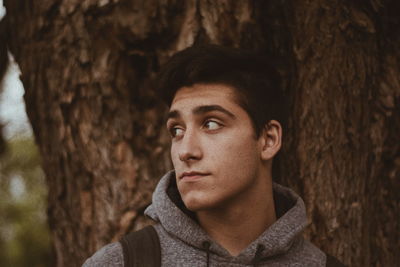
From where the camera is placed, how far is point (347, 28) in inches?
137

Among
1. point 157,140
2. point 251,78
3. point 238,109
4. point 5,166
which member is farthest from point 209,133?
point 5,166

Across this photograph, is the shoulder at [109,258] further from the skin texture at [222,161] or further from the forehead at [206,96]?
the forehead at [206,96]

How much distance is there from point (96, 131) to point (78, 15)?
2.41 ft

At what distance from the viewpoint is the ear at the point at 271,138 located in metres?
2.91

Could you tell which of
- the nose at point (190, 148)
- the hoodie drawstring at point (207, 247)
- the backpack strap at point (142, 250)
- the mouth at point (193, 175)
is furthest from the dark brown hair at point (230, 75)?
the backpack strap at point (142, 250)

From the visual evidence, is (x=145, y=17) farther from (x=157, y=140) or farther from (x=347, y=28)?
(x=347, y=28)

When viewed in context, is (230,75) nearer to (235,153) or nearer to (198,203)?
(235,153)

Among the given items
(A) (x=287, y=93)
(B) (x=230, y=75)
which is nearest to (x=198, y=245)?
(B) (x=230, y=75)

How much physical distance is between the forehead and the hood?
18.6 inches

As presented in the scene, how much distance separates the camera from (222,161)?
2662 millimetres

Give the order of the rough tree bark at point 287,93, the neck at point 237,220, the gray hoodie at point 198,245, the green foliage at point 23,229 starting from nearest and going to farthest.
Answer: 1. the gray hoodie at point 198,245
2. the neck at point 237,220
3. the rough tree bark at point 287,93
4. the green foliage at point 23,229

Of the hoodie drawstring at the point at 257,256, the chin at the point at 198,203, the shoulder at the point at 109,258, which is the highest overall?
the chin at the point at 198,203

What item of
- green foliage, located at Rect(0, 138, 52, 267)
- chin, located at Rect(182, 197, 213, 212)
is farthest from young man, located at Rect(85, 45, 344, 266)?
green foliage, located at Rect(0, 138, 52, 267)

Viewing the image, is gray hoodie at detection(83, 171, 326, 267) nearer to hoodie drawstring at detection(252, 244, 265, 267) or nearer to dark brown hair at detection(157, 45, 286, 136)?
hoodie drawstring at detection(252, 244, 265, 267)
